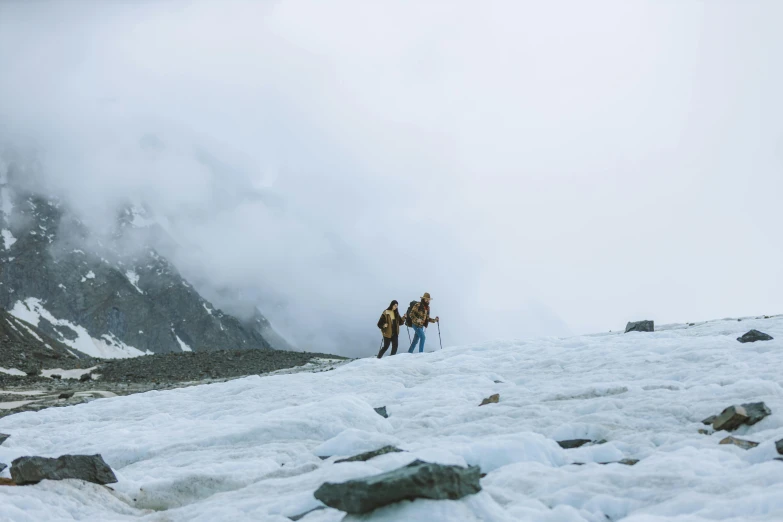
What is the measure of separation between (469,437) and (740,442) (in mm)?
4052

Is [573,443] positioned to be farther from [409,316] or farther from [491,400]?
[409,316]

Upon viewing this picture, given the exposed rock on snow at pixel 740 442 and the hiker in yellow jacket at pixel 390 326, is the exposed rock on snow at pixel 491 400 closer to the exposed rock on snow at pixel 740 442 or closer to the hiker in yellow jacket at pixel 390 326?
the exposed rock on snow at pixel 740 442

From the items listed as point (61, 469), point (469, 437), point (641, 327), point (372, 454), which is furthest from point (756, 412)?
point (641, 327)

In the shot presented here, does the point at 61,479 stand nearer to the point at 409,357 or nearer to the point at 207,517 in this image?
the point at 207,517

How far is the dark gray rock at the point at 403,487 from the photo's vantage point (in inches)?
268

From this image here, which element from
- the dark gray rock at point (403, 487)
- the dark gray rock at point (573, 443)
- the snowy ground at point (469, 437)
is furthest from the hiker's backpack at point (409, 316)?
the dark gray rock at point (403, 487)

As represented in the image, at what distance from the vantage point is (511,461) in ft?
30.9

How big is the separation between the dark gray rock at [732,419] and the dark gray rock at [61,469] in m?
9.14

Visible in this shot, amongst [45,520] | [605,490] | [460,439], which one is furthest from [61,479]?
[605,490]

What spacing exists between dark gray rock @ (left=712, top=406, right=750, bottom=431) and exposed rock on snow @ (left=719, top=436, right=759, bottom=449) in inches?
25.6

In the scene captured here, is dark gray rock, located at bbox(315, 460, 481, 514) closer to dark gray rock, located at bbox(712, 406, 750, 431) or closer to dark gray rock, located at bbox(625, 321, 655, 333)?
dark gray rock, located at bbox(712, 406, 750, 431)

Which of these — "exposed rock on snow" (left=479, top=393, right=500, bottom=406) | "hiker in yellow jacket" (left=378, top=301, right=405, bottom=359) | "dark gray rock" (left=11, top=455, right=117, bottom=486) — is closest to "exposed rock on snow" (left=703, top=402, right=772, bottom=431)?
"exposed rock on snow" (left=479, top=393, right=500, bottom=406)

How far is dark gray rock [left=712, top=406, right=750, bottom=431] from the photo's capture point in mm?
9734

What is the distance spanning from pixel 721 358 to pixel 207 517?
38.8 ft
